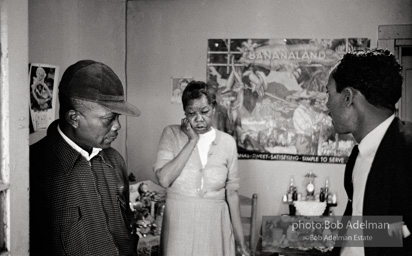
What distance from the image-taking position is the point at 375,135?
2.11 m

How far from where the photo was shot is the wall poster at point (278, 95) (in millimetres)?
5203

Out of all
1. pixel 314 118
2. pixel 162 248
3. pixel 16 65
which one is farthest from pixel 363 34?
pixel 16 65

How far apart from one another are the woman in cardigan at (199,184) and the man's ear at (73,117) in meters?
1.13

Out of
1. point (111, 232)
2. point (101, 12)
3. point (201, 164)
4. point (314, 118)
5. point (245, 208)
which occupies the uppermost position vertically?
point (101, 12)

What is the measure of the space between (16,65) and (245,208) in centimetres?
392

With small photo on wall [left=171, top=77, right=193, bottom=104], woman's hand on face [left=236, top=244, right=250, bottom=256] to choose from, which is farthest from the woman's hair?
small photo on wall [left=171, top=77, right=193, bottom=104]

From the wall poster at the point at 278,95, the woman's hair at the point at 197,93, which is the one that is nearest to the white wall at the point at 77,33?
the wall poster at the point at 278,95

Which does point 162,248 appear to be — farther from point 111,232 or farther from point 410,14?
point 410,14

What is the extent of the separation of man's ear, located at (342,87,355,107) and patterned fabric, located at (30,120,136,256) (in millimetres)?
1217

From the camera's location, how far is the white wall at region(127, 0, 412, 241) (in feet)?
16.8

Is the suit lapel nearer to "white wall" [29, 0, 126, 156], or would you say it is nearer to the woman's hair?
the woman's hair

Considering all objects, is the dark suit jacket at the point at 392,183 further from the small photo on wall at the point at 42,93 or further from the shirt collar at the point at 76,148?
the small photo on wall at the point at 42,93

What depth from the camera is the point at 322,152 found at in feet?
17.2

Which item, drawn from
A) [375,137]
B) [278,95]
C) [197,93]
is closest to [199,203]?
[197,93]
